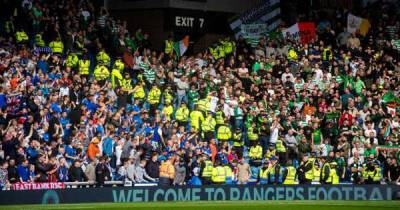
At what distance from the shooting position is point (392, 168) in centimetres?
3102

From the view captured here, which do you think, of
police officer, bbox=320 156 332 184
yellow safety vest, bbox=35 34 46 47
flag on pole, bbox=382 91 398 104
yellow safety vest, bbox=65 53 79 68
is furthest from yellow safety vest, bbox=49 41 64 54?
flag on pole, bbox=382 91 398 104

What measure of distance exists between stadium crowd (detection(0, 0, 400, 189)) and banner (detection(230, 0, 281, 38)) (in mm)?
1379

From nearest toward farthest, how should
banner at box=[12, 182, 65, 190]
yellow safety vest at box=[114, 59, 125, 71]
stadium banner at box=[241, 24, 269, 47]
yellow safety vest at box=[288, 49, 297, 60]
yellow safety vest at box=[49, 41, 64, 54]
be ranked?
banner at box=[12, 182, 65, 190]
yellow safety vest at box=[49, 41, 64, 54]
yellow safety vest at box=[114, 59, 125, 71]
yellow safety vest at box=[288, 49, 297, 60]
stadium banner at box=[241, 24, 269, 47]

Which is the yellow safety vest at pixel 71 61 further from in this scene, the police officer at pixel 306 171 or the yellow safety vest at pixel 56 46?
the police officer at pixel 306 171

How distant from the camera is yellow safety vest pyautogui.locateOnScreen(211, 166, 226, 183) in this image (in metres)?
29.7

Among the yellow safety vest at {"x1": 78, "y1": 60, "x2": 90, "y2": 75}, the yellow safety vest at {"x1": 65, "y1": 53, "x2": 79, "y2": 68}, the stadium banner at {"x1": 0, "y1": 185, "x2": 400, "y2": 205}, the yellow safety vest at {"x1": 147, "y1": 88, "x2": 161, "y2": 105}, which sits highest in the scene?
the yellow safety vest at {"x1": 65, "y1": 53, "x2": 79, "y2": 68}

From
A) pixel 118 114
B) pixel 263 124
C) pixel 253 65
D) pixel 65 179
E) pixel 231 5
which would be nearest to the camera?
pixel 65 179

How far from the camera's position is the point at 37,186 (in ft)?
88.7

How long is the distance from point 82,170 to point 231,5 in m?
14.9

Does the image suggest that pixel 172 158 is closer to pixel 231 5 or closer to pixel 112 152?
pixel 112 152

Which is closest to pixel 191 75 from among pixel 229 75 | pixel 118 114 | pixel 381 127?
pixel 229 75

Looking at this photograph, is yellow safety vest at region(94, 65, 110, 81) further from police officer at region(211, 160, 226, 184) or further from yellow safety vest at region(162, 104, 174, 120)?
police officer at region(211, 160, 226, 184)

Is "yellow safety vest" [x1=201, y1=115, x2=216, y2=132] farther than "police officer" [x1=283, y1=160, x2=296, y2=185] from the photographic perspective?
Yes

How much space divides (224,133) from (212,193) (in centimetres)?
327
